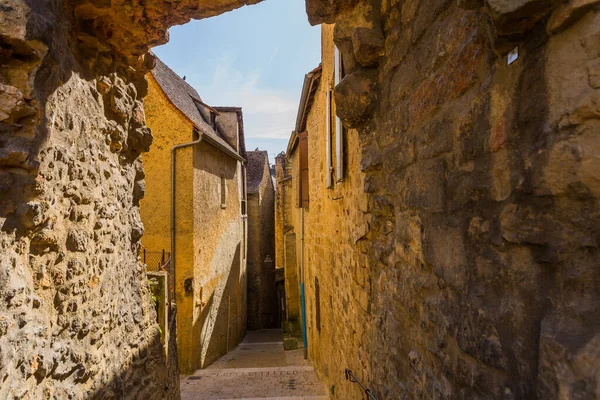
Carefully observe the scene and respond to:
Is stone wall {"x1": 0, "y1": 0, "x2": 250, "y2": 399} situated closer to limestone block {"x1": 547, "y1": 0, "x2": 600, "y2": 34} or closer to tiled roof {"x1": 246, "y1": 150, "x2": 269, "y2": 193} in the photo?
limestone block {"x1": 547, "y1": 0, "x2": 600, "y2": 34}

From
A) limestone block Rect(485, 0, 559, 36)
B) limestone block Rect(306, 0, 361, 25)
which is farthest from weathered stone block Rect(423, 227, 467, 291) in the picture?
limestone block Rect(306, 0, 361, 25)

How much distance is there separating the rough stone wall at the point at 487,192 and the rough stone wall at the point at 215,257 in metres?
7.33

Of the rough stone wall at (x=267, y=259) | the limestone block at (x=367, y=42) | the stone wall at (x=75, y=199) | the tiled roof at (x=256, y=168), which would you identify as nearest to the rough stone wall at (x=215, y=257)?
the rough stone wall at (x=267, y=259)

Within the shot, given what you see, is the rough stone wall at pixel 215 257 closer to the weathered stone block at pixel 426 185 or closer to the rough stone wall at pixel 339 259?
the rough stone wall at pixel 339 259

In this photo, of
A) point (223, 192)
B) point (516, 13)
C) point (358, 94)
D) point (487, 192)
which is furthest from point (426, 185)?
point (223, 192)

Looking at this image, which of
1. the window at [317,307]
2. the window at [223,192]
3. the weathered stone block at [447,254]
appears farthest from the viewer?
the window at [223,192]

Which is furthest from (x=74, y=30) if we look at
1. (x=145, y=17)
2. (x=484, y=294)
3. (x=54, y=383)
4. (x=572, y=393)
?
(x=572, y=393)

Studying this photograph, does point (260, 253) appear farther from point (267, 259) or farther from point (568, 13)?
point (568, 13)

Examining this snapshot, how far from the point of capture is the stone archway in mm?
952

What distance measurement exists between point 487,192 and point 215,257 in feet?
32.8

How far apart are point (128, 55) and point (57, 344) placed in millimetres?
2277

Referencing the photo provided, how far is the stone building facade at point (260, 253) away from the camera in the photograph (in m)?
18.2

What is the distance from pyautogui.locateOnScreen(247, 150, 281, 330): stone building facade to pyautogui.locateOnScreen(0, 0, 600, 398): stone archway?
1488 cm

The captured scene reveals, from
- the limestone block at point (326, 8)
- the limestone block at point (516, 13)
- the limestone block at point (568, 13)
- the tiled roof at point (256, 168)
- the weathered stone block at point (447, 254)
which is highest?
the tiled roof at point (256, 168)
